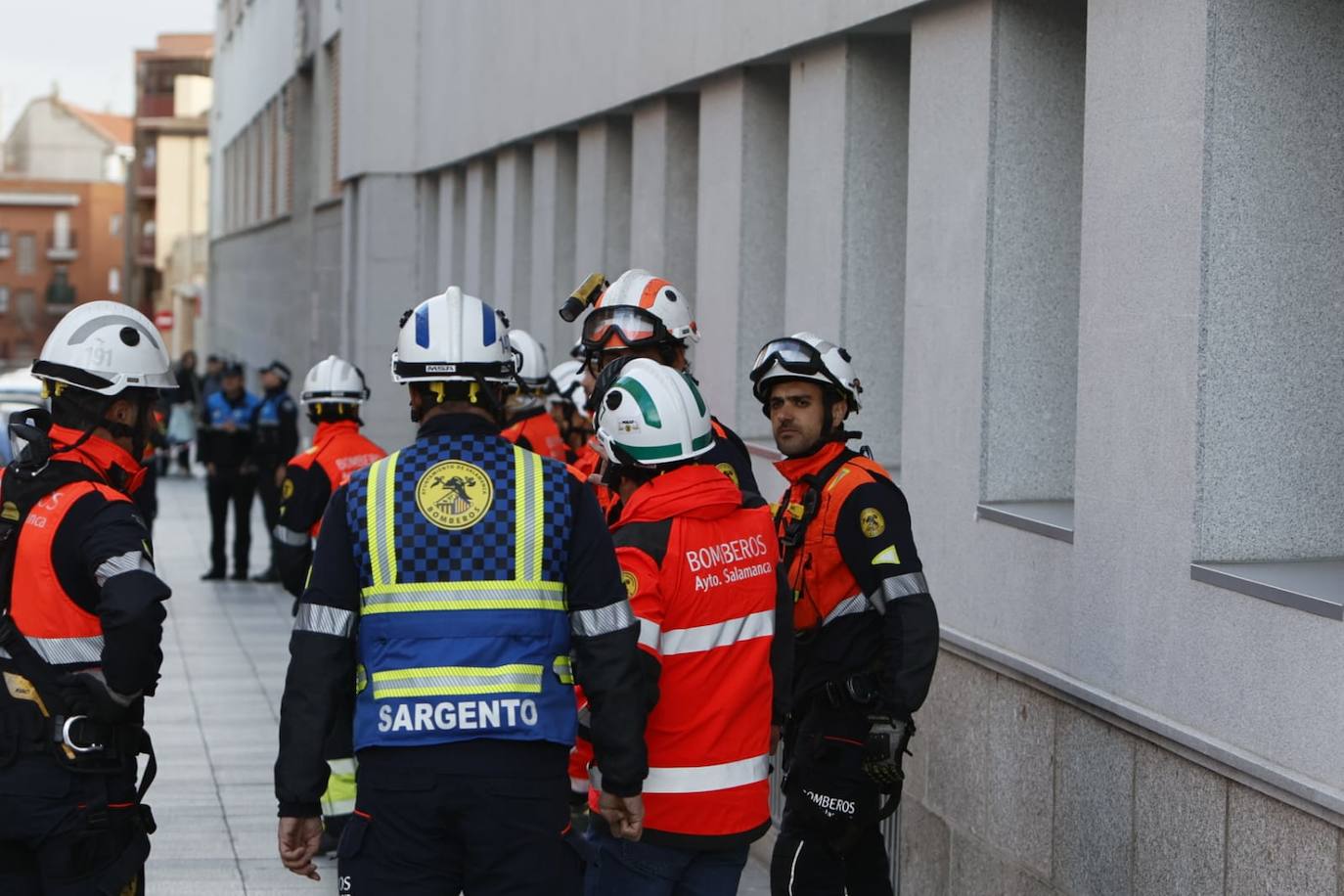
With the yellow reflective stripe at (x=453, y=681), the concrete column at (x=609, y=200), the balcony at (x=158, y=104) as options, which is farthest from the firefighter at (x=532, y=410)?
the balcony at (x=158, y=104)

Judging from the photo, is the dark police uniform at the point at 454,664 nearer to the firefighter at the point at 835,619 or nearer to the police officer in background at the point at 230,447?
the firefighter at the point at 835,619

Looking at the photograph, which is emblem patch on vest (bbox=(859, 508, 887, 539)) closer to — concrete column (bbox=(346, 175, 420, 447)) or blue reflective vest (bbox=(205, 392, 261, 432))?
blue reflective vest (bbox=(205, 392, 261, 432))

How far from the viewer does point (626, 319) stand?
23.5 ft

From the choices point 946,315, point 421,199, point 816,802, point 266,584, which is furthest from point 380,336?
point 816,802

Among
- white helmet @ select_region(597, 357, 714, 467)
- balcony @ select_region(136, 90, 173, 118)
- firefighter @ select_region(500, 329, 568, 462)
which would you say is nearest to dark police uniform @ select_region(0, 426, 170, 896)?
white helmet @ select_region(597, 357, 714, 467)

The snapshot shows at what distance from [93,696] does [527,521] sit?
139 cm

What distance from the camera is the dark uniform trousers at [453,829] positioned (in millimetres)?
4848

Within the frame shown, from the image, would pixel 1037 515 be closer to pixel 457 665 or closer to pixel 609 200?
pixel 457 665

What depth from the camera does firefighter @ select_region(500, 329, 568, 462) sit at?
1059 centimetres

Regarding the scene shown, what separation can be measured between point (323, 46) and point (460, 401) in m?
23.9

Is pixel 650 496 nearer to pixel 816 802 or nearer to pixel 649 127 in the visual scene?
pixel 816 802

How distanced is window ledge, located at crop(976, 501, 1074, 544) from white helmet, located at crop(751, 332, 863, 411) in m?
0.82

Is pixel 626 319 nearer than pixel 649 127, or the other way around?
pixel 626 319

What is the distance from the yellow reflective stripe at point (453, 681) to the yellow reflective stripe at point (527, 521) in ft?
Answer: 0.73
